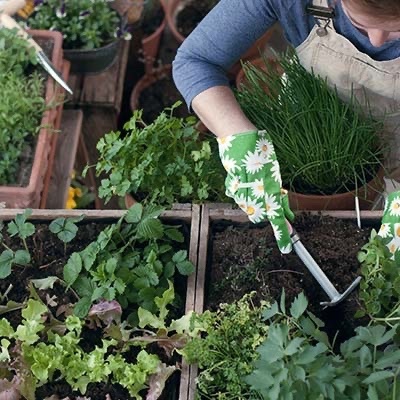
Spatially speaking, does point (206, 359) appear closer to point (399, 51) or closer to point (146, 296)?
point (146, 296)

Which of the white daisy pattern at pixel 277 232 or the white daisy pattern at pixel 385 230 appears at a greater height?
the white daisy pattern at pixel 385 230

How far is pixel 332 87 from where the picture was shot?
5.14 feet

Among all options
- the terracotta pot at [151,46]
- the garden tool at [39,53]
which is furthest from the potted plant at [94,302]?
the terracotta pot at [151,46]

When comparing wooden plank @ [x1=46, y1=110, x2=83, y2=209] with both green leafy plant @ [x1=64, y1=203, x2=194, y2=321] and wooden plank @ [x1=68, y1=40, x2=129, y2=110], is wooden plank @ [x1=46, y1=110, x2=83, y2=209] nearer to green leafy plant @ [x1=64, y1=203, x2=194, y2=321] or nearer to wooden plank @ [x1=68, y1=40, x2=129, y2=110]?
wooden plank @ [x1=68, y1=40, x2=129, y2=110]

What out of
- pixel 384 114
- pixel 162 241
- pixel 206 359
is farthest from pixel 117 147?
pixel 384 114

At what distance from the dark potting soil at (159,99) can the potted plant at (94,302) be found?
98cm

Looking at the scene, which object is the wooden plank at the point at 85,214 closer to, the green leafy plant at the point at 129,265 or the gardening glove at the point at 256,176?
the green leafy plant at the point at 129,265

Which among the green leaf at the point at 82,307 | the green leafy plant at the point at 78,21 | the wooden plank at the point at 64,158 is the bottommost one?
the wooden plank at the point at 64,158

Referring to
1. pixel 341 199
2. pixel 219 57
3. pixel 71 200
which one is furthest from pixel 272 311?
pixel 71 200

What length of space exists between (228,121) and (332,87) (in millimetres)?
334

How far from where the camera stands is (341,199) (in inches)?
58.3

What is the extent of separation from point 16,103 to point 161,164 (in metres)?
0.45

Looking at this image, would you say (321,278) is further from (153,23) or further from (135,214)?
(153,23)

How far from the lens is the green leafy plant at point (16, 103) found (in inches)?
66.6
